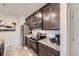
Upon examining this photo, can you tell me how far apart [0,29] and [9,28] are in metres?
0.36

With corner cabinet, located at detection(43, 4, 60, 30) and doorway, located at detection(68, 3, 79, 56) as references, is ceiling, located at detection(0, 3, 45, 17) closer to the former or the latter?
corner cabinet, located at detection(43, 4, 60, 30)

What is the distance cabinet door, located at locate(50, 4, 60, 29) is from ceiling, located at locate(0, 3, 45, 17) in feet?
2.70

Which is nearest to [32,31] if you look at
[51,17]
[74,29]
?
[51,17]

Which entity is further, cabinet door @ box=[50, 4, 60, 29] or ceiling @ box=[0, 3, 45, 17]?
ceiling @ box=[0, 3, 45, 17]

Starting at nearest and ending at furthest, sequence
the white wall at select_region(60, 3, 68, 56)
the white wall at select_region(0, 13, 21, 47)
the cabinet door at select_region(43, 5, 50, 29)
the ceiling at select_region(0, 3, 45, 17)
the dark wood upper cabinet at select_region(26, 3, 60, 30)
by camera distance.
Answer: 1. the white wall at select_region(60, 3, 68, 56)
2. the dark wood upper cabinet at select_region(26, 3, 60, 30)
3. the cabinet door at select_region(43, 5, 50, 29)
4. the ceiling at select_region(0, 3, 45, 17)
5. the white wall at select_region(0, 13, 21, 47)

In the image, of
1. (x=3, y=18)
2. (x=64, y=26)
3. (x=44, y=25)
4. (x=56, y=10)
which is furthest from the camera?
(x=3, y=18)

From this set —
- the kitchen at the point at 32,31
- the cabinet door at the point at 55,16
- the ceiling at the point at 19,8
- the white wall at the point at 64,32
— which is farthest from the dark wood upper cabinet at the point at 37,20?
the white wall at the point at 64,32

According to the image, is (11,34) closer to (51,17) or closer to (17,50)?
(17,50)

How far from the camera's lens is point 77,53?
91.8 inches

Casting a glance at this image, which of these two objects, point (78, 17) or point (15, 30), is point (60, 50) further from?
point (15, 30)

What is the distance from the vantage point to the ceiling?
390cm

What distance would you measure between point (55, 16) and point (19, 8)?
1647 mm

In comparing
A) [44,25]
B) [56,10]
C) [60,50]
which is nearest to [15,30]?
[44,25]

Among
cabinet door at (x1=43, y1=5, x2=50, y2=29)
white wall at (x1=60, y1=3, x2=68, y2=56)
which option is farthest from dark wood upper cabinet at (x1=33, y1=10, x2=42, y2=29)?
white wall at (x1=60, y1=3, x2=68, y2=56)
